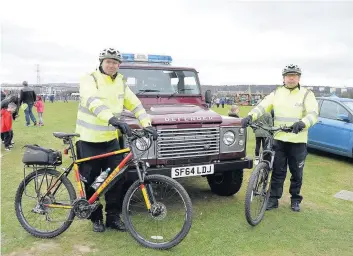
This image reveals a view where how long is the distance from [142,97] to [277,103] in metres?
2.09

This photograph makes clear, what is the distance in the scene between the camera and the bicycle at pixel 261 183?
4641 mm

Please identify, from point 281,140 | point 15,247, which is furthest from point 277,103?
point 15,247

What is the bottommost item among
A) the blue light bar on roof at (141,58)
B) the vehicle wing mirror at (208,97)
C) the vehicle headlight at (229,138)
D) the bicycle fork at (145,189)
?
the bicycle fork at (145,189)

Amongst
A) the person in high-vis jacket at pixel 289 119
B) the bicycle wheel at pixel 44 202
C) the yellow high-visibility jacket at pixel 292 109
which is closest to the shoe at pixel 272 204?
the person in high-vis jacket at pixel 289 119

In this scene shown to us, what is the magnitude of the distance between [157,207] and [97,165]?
0.89m

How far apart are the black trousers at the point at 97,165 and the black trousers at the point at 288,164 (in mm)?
2291

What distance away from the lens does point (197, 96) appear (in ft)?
21.5

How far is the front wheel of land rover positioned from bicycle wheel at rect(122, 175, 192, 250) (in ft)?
5.41

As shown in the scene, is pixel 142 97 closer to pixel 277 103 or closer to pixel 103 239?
pixel 277 103

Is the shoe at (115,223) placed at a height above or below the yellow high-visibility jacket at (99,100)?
below

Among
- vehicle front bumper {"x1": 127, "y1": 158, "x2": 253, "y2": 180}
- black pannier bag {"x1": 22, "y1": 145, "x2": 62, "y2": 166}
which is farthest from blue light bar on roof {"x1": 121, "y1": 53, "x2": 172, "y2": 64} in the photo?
black pannier bag {"x1": 22, "y1": 145, "x2": 62, "y2": 166}

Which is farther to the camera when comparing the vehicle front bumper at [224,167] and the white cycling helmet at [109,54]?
the vehicle front bumper at [224,167]

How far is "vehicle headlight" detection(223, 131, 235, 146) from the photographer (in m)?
5.20

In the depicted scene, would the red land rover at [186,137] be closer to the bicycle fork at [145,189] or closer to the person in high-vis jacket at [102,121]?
the person in high-vis jacket at [102,121]
